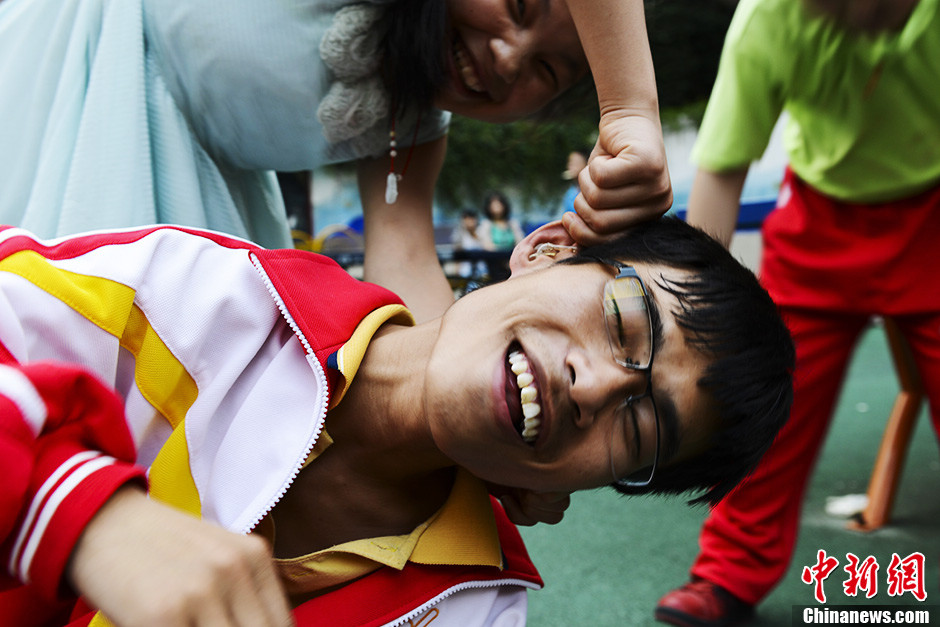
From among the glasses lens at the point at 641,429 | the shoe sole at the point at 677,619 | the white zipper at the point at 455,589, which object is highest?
the glasses lens at the point at 641,429

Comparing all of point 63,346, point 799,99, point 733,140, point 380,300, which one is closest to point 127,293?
point 63,346

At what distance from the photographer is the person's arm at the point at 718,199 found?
1847mm

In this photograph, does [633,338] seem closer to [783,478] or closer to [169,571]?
[169,571]

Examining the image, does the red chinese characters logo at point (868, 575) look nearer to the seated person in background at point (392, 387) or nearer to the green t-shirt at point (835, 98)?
the green t-shirt at point (835, 98)

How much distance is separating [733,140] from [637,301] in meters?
0.99

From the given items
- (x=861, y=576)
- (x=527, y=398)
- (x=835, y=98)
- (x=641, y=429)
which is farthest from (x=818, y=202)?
(x=527, y=398)

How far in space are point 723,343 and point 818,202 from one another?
116 cm

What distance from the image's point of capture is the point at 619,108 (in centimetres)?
106

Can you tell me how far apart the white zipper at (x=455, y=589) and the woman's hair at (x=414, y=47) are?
841 mm

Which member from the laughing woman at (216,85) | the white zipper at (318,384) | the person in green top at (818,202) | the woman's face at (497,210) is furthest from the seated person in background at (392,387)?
the woman's face at (497,210)

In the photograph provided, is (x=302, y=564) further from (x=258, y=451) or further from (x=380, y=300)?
(x=380, y=300)

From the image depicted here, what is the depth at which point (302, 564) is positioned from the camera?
1.01m

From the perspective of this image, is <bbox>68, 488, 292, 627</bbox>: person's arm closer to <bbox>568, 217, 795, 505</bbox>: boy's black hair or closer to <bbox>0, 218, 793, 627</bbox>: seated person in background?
<bbox>0, 218, 793, 627</bbox>: seated person in background

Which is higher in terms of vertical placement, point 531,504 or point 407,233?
point 407,233
